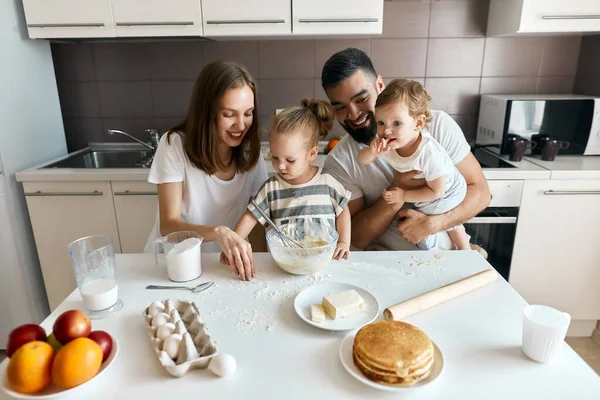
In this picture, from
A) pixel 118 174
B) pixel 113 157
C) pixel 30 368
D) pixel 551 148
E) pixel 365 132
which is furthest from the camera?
pixel 113 157

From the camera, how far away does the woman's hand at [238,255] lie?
1086mm

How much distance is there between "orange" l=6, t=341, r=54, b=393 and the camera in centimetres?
68

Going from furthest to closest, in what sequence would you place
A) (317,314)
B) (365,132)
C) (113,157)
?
1. (113,157)
2. (365,132)
3. (317,314)

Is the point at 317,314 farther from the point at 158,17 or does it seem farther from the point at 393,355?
the point at 158,17

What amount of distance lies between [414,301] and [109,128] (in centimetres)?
233

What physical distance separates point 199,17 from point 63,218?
4.02 ft

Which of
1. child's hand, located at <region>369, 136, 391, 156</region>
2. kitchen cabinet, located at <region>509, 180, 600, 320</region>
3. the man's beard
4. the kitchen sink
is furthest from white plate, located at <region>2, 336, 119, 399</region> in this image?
kitchen cabinet, located at <region>509, 180, 600, 320</region>

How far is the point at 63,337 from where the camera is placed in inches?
29.4

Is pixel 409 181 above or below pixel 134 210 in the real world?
above

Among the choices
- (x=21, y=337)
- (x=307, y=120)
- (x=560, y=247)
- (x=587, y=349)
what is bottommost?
(x=587, y=349)

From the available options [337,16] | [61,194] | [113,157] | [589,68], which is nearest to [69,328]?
[61,194]

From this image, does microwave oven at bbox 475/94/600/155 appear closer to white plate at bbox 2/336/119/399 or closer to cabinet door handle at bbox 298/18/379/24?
cabinet door handle at bbox 298/18/379/24

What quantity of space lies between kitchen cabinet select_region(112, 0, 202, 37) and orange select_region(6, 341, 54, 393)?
1757 mm

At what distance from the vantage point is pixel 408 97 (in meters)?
1.20
